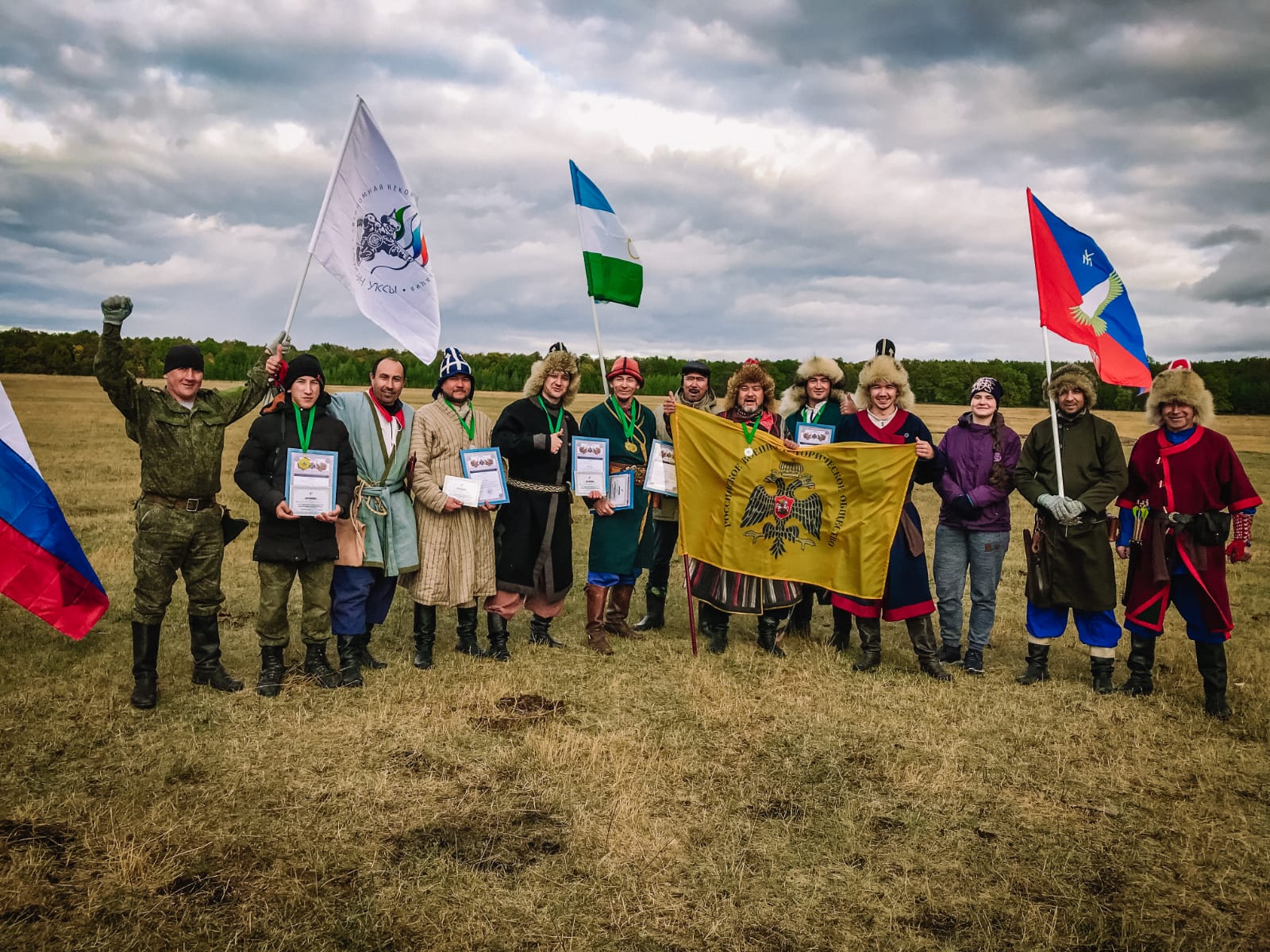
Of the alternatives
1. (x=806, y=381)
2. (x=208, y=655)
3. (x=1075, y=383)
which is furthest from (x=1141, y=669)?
(x=208, y=655)

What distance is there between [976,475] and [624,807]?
4.17 meters

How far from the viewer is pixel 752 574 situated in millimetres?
7160

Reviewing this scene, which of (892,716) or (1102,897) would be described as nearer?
(1102,897)

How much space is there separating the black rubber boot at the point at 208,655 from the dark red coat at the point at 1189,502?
21.8ft

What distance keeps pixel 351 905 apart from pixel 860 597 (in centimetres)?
457

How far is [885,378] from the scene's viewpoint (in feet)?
22.9

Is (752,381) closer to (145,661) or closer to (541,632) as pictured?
(541,632)

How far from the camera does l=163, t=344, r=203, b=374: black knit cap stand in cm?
562

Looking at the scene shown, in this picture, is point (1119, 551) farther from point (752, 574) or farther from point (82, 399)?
point (82, 399)

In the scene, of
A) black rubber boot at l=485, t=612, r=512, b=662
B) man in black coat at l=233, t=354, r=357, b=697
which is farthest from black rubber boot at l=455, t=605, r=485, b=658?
man in black coat at l=233, t=354, r=357, b=697

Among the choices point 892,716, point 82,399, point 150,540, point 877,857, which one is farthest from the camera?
point 82,399

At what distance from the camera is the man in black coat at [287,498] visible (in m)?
5.80

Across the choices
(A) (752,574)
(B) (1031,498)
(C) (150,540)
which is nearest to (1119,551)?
(B) (1031,498)

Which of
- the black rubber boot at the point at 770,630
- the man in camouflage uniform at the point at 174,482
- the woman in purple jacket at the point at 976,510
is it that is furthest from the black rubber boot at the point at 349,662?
the woman in purple jacket at the point at 976,510
